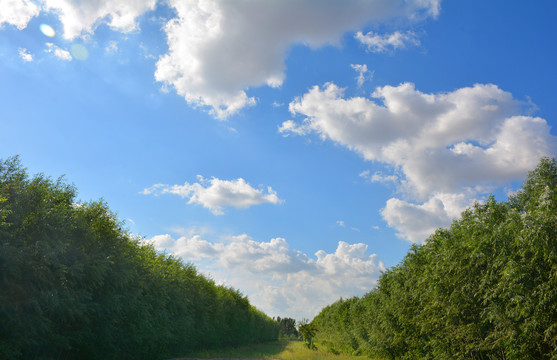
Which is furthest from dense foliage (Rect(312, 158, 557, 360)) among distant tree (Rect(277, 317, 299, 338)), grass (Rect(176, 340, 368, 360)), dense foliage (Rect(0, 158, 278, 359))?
distant tree (Rect(277, 317, 299, 338))

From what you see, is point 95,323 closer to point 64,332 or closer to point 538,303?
point 64,332

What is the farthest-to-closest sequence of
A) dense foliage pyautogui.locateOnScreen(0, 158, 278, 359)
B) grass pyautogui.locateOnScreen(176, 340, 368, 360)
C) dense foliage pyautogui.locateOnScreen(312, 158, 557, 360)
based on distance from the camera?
grass pyautogui.locateOnScreen(176, 340, 368, 360)
dense foliage pyautogui.locateOnScreen(0, 158, 278, 359)
dense foliage pyautogui.locateOnScreen(312, 158, 557, 360)

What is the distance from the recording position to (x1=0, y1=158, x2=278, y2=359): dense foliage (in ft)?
45.2

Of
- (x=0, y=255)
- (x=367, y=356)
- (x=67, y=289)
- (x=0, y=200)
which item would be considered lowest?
(x=367, y=356)

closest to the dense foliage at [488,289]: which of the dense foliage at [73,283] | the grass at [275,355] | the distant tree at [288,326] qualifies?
the grass at [275,355]

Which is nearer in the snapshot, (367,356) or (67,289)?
(67,289)

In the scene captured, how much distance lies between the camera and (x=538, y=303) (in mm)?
11008

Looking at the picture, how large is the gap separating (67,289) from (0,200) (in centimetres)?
460

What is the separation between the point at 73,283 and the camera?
16.3 meters

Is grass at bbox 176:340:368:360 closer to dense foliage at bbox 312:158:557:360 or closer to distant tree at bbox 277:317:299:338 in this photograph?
dense foliage at bbox 312:158:557:360

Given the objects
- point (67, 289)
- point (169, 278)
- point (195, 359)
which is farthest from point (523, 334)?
point (195, 359)

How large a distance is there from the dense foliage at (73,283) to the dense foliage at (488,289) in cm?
1616

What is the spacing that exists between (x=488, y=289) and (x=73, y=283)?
17.0m

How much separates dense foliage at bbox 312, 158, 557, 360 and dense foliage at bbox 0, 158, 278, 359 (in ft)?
53.0
